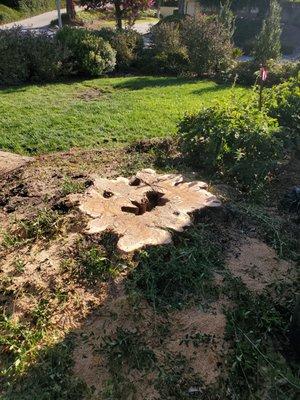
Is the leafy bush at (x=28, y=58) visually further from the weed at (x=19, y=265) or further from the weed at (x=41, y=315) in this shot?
the weed at (x=41, y=315)

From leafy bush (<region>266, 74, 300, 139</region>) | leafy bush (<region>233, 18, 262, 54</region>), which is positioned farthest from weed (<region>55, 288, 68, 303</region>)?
Answer: leafy bush (<region>233, 18, 262, 54</region>)

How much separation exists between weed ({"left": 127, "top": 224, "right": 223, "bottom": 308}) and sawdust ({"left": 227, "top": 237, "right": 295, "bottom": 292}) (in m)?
0.20

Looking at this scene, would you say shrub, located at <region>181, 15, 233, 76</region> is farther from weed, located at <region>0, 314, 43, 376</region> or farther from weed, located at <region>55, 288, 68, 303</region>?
weed, located at <region>0, 314, 43, 376</region>

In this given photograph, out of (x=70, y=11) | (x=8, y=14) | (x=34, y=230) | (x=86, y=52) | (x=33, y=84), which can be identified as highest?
(x=34, y=230)

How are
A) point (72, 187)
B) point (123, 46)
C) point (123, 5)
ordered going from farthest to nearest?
point (123, 5)
point (123, 46)
point (72, 187)

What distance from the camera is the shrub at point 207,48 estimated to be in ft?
43.6

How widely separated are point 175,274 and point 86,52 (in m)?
10.1

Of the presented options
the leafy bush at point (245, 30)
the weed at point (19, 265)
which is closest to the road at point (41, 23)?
the leafy bush at point (245, 30)

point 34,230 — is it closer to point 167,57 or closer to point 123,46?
point 123,46

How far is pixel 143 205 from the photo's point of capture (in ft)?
15.6

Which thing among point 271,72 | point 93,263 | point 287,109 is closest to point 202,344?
point 93,263

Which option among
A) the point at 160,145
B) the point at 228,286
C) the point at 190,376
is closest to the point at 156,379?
the point at 190,376

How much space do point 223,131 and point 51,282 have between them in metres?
3.10

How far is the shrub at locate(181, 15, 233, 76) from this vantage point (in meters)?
13.3
